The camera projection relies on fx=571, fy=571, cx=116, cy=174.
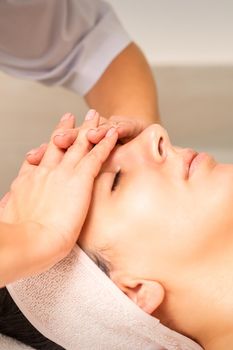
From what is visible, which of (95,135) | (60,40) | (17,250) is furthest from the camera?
(60,40)

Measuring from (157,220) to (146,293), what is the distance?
0.12 metres

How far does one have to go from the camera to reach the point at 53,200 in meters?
0.86

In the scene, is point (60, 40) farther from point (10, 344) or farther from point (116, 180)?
point (10, 344)

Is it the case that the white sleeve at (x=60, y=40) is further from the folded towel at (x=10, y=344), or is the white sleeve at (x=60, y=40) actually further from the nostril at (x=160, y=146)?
the folded towel at (x=10, y=344)

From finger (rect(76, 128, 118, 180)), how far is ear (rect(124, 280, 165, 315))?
0.19 meters

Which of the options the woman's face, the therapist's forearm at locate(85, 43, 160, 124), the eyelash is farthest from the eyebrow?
the therapist's forearm at locate(85, 43, 160, 124)

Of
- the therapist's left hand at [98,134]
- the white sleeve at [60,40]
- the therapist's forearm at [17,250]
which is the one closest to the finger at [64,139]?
the therapist's left hand at [98,134]

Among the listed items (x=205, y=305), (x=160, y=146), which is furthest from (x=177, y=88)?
(x=205, y=305)

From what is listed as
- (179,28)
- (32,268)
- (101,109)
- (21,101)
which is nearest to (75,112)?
(21,101)

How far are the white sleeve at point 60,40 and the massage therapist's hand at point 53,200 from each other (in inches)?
14.1

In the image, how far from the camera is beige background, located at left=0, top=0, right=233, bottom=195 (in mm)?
1896

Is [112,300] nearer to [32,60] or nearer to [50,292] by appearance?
[50,292]

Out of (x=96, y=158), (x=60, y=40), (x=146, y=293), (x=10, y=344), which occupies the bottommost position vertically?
(x=10, y=344)

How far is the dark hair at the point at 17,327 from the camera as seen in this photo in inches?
38.8
